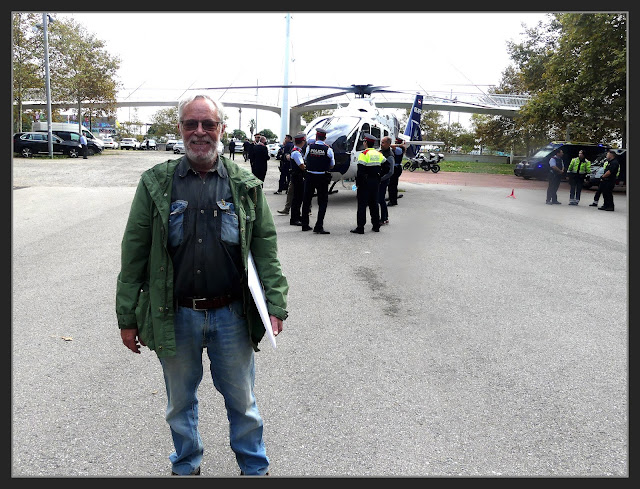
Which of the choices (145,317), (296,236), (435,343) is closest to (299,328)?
(435,343)

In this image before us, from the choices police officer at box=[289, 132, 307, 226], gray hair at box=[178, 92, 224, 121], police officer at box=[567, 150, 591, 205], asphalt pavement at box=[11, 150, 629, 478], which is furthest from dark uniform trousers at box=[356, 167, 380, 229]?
police officer at box=[567, 150, 591, 205]

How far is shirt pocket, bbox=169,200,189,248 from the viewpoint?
279cm

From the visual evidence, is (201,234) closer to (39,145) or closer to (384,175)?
(384,175)

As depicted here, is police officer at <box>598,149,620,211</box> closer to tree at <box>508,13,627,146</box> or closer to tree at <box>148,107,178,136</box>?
tree at <box>508,13,627,146</box>

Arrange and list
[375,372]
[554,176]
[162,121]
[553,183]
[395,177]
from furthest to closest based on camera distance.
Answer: [162,121], [553,183], [554,176], [395,177], [375,372]

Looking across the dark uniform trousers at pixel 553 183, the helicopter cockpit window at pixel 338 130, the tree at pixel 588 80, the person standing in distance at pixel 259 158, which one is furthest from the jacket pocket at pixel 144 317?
the tree at pixel 588 80

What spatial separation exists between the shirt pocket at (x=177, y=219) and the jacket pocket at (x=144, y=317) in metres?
0.36

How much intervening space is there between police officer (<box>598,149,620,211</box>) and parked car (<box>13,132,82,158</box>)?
33.4 metres

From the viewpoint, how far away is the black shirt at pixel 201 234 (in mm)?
2801

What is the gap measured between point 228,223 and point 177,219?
24cm

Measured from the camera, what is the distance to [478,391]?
4.32m

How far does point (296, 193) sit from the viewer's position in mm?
13000

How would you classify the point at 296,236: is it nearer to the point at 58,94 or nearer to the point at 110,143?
the point at 58,94

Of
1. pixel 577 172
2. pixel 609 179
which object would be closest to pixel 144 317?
pixel 609 179
